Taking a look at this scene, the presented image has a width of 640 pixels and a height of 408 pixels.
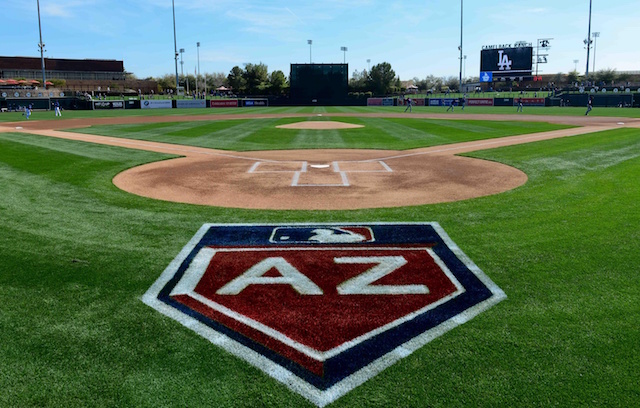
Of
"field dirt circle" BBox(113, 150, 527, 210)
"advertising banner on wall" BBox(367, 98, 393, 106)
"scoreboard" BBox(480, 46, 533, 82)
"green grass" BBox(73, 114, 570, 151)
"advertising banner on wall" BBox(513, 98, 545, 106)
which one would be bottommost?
"field dirt circle" BBox(113, 150, 527, 210)

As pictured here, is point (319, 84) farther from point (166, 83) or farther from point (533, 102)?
point (166, 83)

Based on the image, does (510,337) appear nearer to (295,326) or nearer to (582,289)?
(582,289)

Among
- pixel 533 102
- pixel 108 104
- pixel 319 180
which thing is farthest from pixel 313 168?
pixel 533 102

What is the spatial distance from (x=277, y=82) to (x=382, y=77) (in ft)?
70.2

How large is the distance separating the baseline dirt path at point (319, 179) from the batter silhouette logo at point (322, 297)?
239 centimetres

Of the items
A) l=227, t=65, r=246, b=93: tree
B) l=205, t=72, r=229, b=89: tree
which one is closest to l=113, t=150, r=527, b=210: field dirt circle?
l=227, t=65, r=246, b=93: tree

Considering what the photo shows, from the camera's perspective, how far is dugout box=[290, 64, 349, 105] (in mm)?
67062

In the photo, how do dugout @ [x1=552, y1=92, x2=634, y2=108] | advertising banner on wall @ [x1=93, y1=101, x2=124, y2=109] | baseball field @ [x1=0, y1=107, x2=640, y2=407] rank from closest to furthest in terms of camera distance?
baseball field @ [x1=0, y1=107, x2=640, y2=407] < dugout @ [x1=552, y1=92, x2=634, y2=108] < advertising banner on wall @ [x1=93, y1=101, x2=124, y2=109]

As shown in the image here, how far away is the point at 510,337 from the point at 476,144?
1626 centimetres

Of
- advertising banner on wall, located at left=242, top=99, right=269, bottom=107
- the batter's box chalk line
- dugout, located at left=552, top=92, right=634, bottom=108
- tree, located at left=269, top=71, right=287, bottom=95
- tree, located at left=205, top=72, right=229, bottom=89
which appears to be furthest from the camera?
tree, located at left=205, top=72, right=229, bottom=89

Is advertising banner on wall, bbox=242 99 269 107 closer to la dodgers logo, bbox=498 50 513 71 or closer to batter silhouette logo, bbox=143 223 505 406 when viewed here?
la dodgers logo, bbox=498 50 513 71

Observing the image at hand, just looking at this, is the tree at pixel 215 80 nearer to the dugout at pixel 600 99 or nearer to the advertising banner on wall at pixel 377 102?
the advertising banner on wall at pixel 377 102

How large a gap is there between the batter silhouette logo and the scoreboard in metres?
75.6

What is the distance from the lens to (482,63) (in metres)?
74.8
